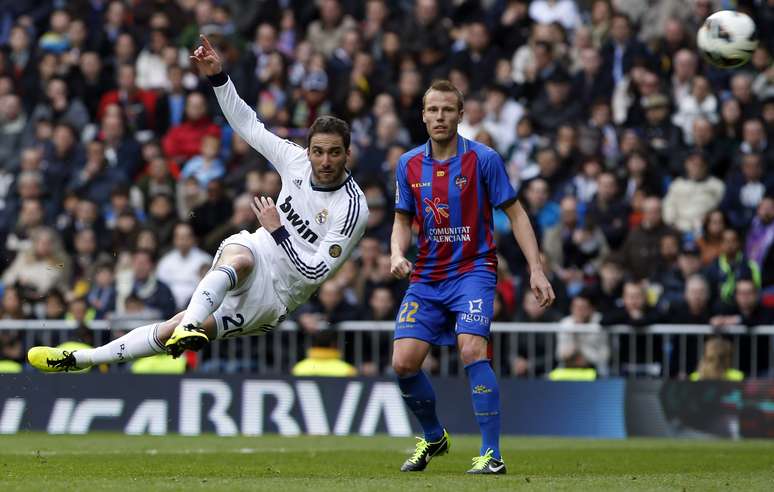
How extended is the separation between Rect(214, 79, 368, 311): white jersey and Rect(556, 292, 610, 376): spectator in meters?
6.29

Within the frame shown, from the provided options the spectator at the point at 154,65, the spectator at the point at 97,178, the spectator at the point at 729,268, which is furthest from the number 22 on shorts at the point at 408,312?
the spectator at the point at 154,65

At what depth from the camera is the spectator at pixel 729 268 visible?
16.5m

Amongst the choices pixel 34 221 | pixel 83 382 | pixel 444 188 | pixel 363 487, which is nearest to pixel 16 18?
pixel 34 221

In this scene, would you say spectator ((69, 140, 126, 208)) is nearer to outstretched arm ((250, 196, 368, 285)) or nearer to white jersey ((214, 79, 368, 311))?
white jersey ((214, 79, 368, 311))

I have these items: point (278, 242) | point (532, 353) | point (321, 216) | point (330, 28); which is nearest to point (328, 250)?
point (321, 216)

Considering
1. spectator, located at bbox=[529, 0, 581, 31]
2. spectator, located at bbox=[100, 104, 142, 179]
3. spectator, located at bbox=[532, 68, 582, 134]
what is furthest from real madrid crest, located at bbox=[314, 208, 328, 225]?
spectator, located at bbox=[529, 0, 581, 31]

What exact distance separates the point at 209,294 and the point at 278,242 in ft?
2.84

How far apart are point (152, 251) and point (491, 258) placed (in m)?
8.62

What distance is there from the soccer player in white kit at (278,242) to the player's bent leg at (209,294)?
2 centimetres

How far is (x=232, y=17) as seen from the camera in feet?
76.4

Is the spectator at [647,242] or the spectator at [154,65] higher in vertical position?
the spectator at [154,65]

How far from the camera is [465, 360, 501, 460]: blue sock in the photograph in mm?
9812

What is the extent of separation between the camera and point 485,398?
9.87 m

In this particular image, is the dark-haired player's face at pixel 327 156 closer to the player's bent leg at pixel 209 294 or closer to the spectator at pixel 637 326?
the player's bent leg at pixel 209 294
